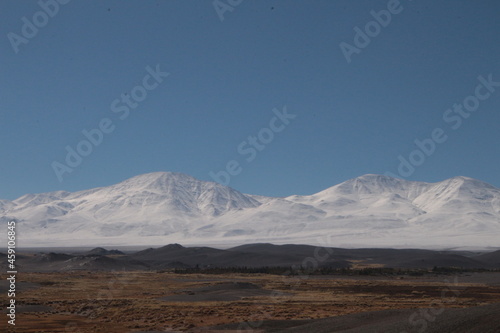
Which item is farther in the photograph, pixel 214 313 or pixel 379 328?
pixel 214 313

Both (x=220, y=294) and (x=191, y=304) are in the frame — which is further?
(x=220, y=294)

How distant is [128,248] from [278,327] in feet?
580

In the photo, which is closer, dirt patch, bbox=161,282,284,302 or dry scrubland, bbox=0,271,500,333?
dry scrubland, bbox=0,271,500,333

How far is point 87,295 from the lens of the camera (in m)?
44.1

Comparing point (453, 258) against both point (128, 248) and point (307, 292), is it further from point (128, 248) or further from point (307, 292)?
point (128, 248)

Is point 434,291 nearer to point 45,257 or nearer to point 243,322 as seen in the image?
point 243,322

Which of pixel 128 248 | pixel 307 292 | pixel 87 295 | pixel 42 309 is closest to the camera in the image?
pixel 42 309

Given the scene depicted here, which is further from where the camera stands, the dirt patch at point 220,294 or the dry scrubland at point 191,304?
the dirt patch at point 220,294

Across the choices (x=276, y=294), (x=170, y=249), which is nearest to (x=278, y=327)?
(x=276, y=294)

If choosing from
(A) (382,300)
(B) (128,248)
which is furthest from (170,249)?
(A) (382,300)

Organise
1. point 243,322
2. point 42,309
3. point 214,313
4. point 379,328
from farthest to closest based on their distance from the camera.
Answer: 1. point 42,309
2. point 214,313
3. point 243,322
4. point 379,328

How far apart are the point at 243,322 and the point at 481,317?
13134 mm

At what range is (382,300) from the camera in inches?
1578

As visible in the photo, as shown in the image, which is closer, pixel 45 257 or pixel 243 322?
pixel 243 322
